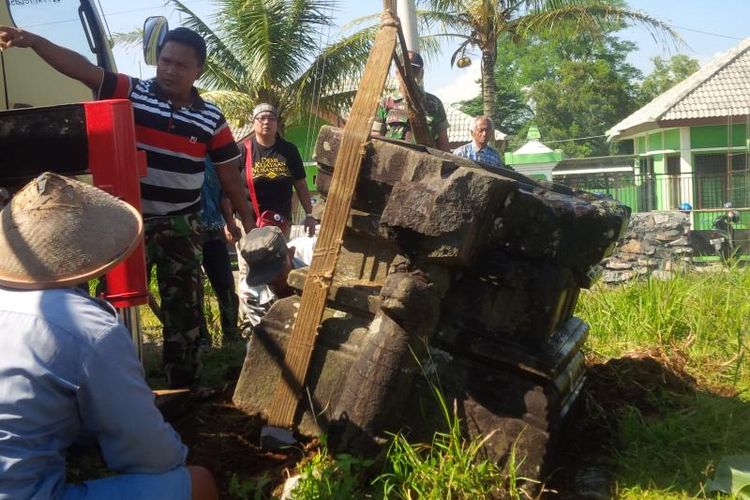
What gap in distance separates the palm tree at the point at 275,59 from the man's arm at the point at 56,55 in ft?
44.2

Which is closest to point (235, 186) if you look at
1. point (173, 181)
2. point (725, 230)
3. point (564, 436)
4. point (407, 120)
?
point (173, 181)

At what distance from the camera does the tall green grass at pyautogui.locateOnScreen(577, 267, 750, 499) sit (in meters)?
3.22

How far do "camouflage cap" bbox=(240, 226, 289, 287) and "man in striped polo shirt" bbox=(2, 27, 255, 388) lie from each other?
0.28 m

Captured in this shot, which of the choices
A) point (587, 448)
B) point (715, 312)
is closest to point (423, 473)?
point (587, 448)

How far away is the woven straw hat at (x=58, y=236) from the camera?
205 cm

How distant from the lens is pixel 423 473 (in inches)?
109

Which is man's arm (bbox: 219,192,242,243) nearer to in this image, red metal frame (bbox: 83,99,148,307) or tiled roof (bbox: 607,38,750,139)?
red metal frame (bbox: 83,99,148,307)

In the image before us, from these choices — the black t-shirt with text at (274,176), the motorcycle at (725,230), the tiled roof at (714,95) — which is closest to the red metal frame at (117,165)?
the black t-shirt with text at (274,176)

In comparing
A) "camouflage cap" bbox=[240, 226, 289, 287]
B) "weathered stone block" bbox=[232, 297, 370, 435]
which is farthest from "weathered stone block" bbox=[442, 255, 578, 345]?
"camouflage cap" bbox=[240, 226, 289, 287]

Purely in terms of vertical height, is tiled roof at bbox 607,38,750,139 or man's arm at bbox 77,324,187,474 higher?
tiled roof at bbox 607,38,750,139

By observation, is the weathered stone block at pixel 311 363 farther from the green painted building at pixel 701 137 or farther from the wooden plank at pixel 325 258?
the green painted building at pixel 701 137

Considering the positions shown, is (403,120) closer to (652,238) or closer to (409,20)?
(409,20)

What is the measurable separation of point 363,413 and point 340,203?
0.84 m

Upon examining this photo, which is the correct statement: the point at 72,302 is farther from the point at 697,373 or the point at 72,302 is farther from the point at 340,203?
the point at 697,373
